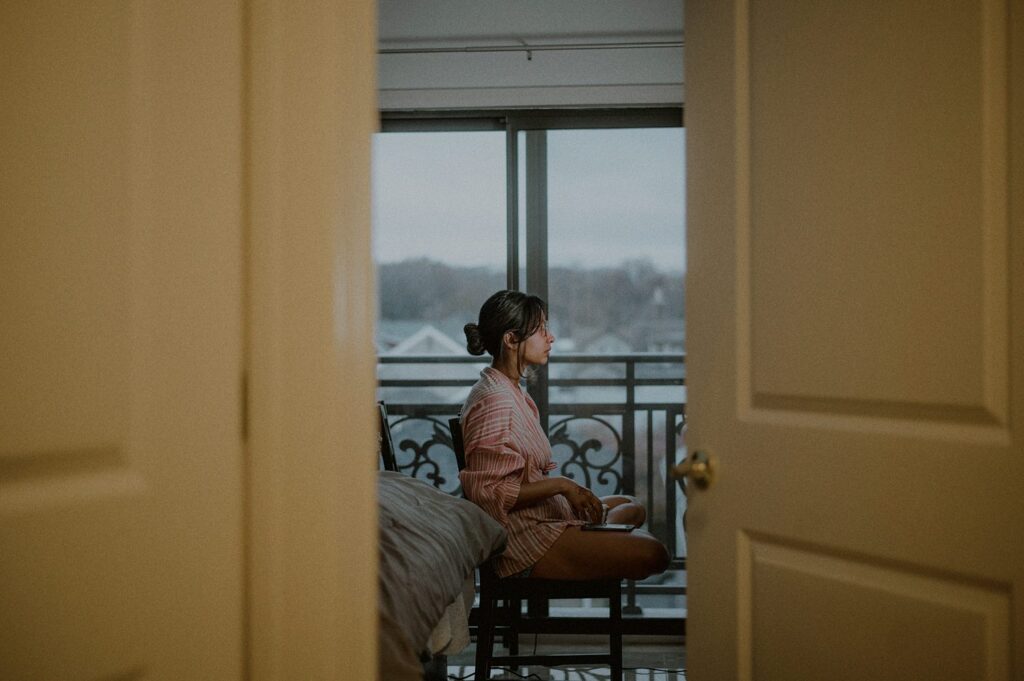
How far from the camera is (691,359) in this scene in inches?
56.9

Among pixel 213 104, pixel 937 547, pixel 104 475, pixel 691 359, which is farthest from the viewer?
pixel 691 359

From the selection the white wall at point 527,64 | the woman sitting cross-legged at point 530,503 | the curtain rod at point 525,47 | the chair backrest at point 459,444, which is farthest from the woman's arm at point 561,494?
the curtain rod at point 525,47

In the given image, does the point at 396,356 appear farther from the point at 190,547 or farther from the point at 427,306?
the point at 190,547

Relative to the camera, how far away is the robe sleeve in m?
2.74

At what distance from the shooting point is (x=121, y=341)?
0.90 m

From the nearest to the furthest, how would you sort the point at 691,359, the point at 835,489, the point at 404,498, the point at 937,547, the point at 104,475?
the point at 104,475, the point at 937,547, the point at 835,489, the point at 691,359, the point at 404,498

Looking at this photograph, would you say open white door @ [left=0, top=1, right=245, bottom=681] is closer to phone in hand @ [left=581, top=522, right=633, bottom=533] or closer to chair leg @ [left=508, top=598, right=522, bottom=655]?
phone in hand @ [left=581, top=522, right=633, bottom=533]

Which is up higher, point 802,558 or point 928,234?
point 928,234

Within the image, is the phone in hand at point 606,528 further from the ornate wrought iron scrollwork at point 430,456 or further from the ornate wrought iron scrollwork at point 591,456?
the ornate wrought iron scrollwork at point 430,456

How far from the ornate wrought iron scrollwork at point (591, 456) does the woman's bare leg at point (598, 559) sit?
1249 millimetres

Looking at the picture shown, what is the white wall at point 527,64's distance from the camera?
363cm

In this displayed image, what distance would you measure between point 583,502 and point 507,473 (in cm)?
30

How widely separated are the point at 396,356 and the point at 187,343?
3.33 metres

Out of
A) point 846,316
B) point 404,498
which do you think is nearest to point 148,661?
point 846,316
